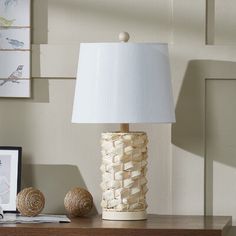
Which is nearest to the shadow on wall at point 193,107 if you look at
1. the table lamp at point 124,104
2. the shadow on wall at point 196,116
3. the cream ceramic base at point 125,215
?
the shadow on wall at point 196,116

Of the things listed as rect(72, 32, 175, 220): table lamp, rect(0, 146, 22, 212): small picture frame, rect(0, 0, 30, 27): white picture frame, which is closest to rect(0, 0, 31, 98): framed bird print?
rect(0, 0, 30, 27): white picture frame

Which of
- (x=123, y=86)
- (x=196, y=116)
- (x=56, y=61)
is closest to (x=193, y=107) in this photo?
(x=196, y=116)

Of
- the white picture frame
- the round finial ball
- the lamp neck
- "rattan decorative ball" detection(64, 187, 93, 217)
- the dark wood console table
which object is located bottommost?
the dark wood console table

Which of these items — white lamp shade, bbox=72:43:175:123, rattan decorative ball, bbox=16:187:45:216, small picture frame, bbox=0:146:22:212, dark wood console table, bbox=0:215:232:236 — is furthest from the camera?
small picture frame, bbox=0:146:22:212

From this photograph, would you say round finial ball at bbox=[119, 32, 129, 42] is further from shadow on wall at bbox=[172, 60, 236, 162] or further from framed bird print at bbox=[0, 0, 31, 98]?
framed bird print at bbox=[0, 0, 31, 98]

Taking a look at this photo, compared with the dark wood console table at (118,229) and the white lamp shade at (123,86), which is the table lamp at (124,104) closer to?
the white lamp shade at (123,86)

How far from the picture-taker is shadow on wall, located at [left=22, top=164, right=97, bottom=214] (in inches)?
122

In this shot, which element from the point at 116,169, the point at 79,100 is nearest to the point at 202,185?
the point at 116,169

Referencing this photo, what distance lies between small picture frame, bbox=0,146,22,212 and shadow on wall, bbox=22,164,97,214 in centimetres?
11

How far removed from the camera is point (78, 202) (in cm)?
288

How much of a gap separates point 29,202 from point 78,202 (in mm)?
179

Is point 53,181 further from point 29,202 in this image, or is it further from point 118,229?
point 118,229

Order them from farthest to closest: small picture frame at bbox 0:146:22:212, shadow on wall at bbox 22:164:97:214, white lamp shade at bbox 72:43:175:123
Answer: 1. shadow on wall at bbox 22:164:97:214
2. small picture frame at bbox 0:146:22:212
3. white lamp shade at bbox 72:43:175:123

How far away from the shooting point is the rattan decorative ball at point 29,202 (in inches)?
111
